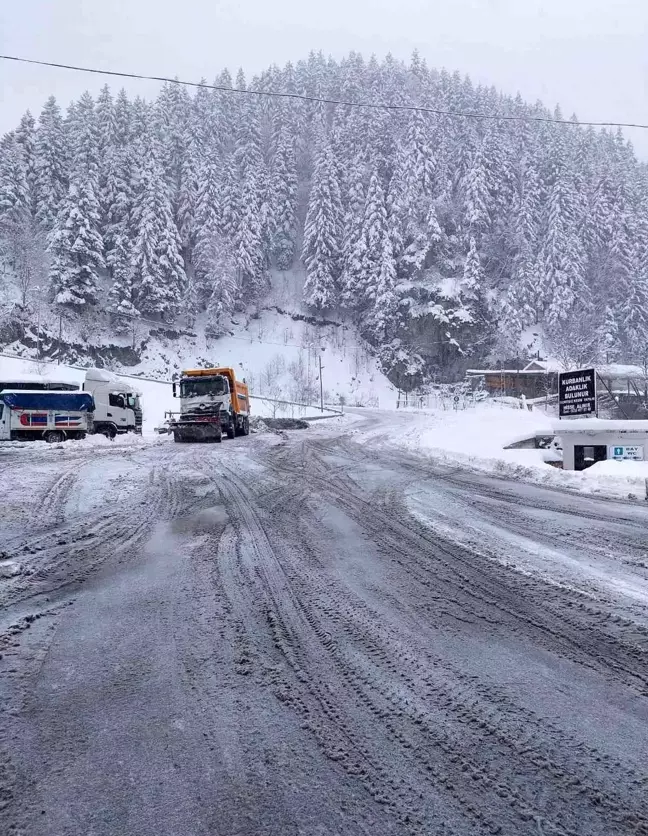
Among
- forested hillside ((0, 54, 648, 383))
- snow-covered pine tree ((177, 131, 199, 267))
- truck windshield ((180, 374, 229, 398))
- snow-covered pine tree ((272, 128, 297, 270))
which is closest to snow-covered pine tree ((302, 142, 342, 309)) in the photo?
forested hillside ((0, 54, 648, 383))

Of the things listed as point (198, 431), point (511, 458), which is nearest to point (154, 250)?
point (198, 431)

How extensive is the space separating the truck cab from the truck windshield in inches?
229

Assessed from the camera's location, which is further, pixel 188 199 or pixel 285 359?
pixel 188 199

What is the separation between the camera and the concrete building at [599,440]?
1126 cm

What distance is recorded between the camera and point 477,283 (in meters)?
63.2

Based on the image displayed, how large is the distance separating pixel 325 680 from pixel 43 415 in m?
24.2

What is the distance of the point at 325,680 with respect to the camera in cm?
260

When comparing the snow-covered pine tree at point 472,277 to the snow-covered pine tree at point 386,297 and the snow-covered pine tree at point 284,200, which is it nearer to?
the snow-covered pine tree at point 386,297

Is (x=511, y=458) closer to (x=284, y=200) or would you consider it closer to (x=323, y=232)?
(x=323, y=232)

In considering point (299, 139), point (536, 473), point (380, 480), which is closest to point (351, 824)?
point (380, 480)

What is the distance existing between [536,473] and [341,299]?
6051cm

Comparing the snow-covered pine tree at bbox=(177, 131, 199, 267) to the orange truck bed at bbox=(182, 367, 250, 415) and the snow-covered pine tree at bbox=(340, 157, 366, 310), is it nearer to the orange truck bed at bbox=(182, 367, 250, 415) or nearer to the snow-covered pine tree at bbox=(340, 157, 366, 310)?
the snow-covered pine tree at bbox=(340, 157, 366, 310)

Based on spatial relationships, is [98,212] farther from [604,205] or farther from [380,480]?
[604,205]

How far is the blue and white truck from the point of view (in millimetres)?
22344
